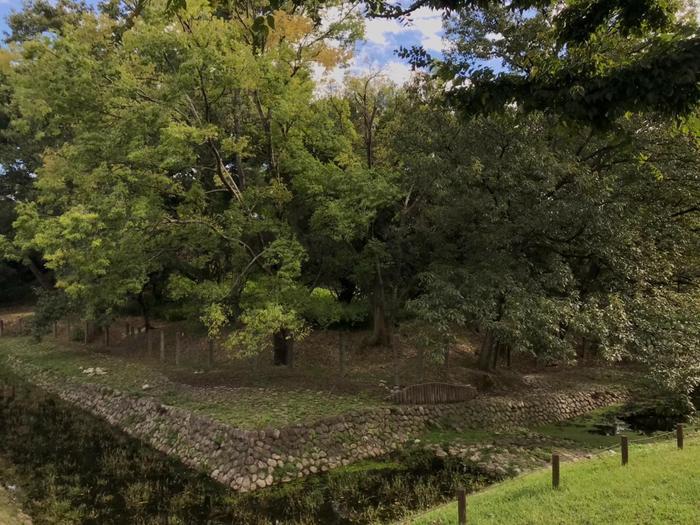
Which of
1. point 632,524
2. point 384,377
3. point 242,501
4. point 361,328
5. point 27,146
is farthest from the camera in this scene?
point 27,146

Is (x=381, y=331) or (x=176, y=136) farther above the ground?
(x=176, y=136)

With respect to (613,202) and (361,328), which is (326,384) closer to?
(361,328)

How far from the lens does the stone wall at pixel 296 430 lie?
1203 centimetres

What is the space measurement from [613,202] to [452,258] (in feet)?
17.2

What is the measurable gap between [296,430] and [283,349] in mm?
7331

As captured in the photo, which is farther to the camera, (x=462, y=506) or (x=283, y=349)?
(x=283, y=349)

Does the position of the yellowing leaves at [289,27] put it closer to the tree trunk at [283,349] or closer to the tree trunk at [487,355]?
the tree trunk at [283,349]

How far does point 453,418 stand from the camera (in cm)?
1509

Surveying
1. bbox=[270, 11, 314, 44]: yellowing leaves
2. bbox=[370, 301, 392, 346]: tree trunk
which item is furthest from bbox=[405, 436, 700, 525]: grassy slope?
bbox=[270, 11, 314, 44]: yellowing leaves

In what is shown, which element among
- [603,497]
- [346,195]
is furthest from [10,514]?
[346,195]

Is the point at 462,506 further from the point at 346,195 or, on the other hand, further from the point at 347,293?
the point at 347,293

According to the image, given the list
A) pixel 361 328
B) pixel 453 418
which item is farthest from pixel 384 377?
pixel 361 328

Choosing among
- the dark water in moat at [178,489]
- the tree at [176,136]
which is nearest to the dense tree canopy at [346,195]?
the tree at [176,136]

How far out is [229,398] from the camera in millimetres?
15484
